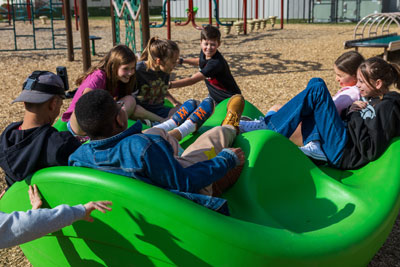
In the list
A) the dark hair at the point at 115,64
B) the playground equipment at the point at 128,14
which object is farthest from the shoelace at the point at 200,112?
the playground equipment at the point at 128,14

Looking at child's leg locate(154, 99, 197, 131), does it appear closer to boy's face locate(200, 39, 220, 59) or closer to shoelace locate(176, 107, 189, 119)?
shoelace locate(176, 107, 189, 119)

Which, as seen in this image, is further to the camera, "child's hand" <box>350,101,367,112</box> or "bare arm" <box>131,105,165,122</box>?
"bare arm" <box>131,105,165,122</box>

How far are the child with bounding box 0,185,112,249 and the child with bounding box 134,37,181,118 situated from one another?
7.42ft

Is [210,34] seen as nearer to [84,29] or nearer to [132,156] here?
[132,156]

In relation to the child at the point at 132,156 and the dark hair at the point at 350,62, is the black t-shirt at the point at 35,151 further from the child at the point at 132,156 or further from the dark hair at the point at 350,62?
the dark hair at the point at 350,62

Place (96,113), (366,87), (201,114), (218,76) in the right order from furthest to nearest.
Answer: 1. (218,76)
2. (201,114)
3. (366,87)
4. (96,113)

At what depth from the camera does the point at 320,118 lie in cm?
300

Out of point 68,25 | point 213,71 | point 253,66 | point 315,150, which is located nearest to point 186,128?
point 315,150

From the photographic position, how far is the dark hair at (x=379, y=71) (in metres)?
3.00

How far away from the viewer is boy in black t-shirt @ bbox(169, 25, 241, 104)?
4.32 meters

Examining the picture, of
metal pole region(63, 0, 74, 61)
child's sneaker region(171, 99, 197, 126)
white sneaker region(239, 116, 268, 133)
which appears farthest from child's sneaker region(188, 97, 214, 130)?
metal pole region(63, 0, 74, 61)

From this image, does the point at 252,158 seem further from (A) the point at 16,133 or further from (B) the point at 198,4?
(B) the point at 198,4

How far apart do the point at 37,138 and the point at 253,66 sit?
7432 millimetres

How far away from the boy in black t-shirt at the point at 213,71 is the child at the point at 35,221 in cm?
257
